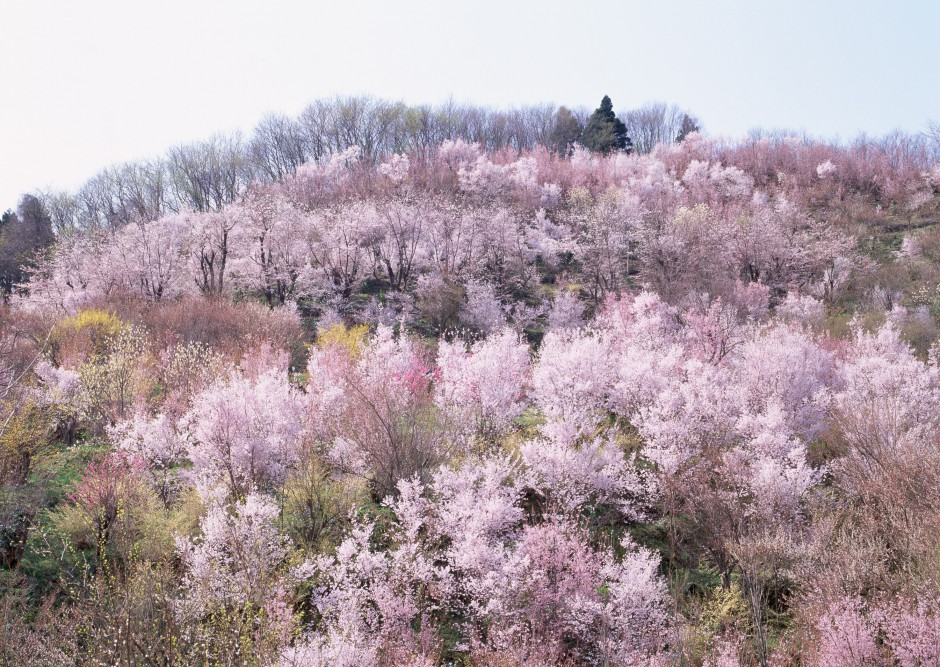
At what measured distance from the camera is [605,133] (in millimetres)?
71000

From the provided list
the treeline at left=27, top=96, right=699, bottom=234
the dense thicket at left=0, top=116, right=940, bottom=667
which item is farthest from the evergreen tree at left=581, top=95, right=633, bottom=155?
the dense thicket at left=0, top=116, right=940, bottom=667

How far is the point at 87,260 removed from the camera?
4078 cm

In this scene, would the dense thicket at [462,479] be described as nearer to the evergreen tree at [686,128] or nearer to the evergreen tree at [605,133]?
the evergreen tree at [605,133]

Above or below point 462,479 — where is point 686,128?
above

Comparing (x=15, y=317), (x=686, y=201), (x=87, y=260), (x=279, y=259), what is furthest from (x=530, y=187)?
(x=15, y=317)

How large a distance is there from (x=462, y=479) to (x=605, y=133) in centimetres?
6669

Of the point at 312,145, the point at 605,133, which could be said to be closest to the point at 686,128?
the point at 605,133

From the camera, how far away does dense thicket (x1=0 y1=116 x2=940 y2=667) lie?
11523 millimetres

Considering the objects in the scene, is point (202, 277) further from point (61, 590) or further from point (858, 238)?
point (858, 238)

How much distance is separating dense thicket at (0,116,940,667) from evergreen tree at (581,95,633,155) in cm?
3532

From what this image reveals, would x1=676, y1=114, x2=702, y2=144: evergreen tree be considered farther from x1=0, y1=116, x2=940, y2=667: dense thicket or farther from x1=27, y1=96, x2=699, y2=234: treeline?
x1=0, y1=116, x2=940, y2=667: dense thicket

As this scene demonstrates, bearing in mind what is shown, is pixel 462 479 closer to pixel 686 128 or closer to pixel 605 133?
pixel 605 133

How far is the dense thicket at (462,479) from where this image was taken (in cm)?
1152

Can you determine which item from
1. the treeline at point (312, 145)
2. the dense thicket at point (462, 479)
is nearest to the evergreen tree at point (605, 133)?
the treeline at point (312, 145)
